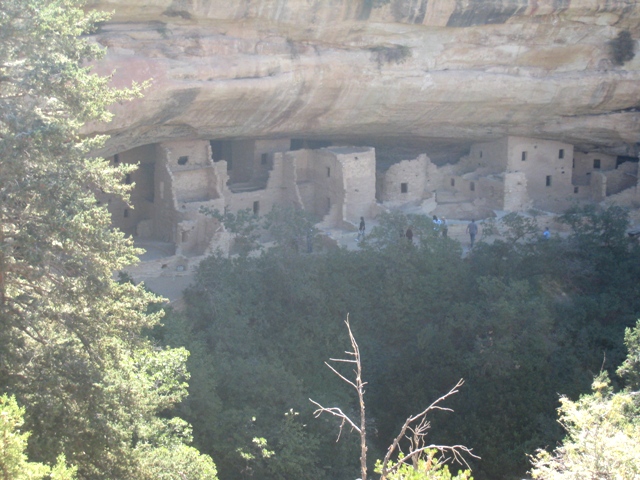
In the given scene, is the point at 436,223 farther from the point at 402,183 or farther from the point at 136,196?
the point at 136,196

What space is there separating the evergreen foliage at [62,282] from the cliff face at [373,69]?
465cm

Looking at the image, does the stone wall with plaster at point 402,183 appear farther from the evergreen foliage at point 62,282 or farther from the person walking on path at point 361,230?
the evergreen foliage at point 62,282

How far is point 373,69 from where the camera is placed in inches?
614

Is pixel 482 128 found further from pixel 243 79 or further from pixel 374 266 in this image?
pixel 243 79

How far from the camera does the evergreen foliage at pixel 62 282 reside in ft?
24.7

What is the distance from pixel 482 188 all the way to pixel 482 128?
1.15m

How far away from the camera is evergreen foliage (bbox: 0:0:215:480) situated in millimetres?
7543

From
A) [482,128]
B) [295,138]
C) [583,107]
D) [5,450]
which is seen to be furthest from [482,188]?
[5,450]

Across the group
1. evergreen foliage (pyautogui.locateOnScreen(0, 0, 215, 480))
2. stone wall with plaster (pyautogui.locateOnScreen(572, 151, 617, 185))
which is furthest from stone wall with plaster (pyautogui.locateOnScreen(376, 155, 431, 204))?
evergreen foliage (pyautogui.locateOnScreen(0, 0, 215, 480))

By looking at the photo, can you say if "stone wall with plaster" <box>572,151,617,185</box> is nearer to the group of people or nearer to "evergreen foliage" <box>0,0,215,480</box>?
the group of people

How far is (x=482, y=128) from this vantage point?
715 inches

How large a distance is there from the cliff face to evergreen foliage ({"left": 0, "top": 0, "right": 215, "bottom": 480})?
4646 mm

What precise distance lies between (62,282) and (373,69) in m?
8.80

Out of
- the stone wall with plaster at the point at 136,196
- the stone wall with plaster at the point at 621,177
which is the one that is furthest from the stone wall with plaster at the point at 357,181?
the stone wall with plaster at the point at 621,177
